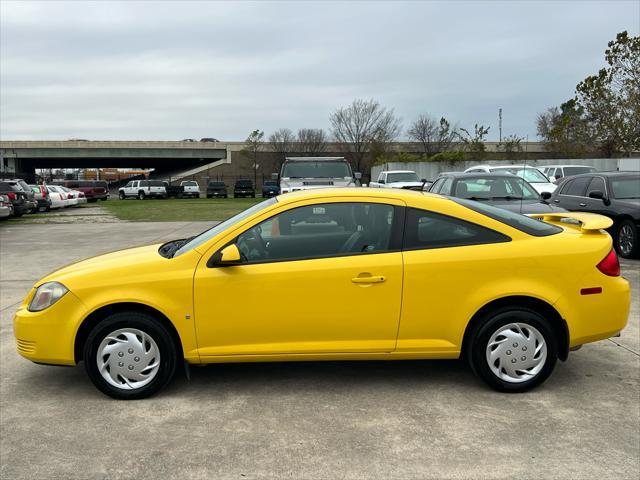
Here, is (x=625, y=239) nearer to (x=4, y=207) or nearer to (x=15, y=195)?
(x=4, y=207)

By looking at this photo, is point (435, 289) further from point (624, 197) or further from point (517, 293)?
point (624, 197)

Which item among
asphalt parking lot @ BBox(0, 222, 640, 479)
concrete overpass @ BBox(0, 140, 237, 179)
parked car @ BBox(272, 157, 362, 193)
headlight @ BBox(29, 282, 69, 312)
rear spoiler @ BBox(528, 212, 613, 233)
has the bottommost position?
asphalt parking lot @ BBox(0, 222, 640, 479)

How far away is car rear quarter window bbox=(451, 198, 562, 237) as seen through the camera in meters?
4.42

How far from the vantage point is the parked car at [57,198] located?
32.4 metres

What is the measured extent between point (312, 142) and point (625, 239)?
60096mm

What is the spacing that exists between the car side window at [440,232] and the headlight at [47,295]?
101 inches

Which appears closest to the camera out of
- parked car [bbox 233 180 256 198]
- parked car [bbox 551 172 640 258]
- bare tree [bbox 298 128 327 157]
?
parked car [bbox 551 172 640 258]

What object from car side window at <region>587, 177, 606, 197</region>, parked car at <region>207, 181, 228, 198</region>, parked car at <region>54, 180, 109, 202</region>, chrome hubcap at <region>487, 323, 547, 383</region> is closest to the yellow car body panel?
chrome hubcap at <region>487, 323, 547, 383</region>

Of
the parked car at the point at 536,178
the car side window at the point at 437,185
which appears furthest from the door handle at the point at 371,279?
the parked car at the point at 536,178

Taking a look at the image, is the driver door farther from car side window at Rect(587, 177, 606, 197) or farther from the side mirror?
car side window at Rect(587, 177, 606, 197)

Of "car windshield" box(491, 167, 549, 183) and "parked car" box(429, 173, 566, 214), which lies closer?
"parked car" box(429, 173, 566, 214)

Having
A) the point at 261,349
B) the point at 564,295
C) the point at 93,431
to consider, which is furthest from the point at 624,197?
the point at 93,431

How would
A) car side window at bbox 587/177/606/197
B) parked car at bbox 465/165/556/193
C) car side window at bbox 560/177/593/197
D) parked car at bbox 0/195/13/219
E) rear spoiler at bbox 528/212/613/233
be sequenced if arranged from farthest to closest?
parked car at bbox 0/195/13/219 < parked car at bbox 465/165/556/193 < car side window at bbox 560/177/593/197 < car side window at bbox 587/177/606/197 < rear spoiler at bbox 528/212/613/233

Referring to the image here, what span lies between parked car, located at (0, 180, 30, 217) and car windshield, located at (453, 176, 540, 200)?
19661mm
